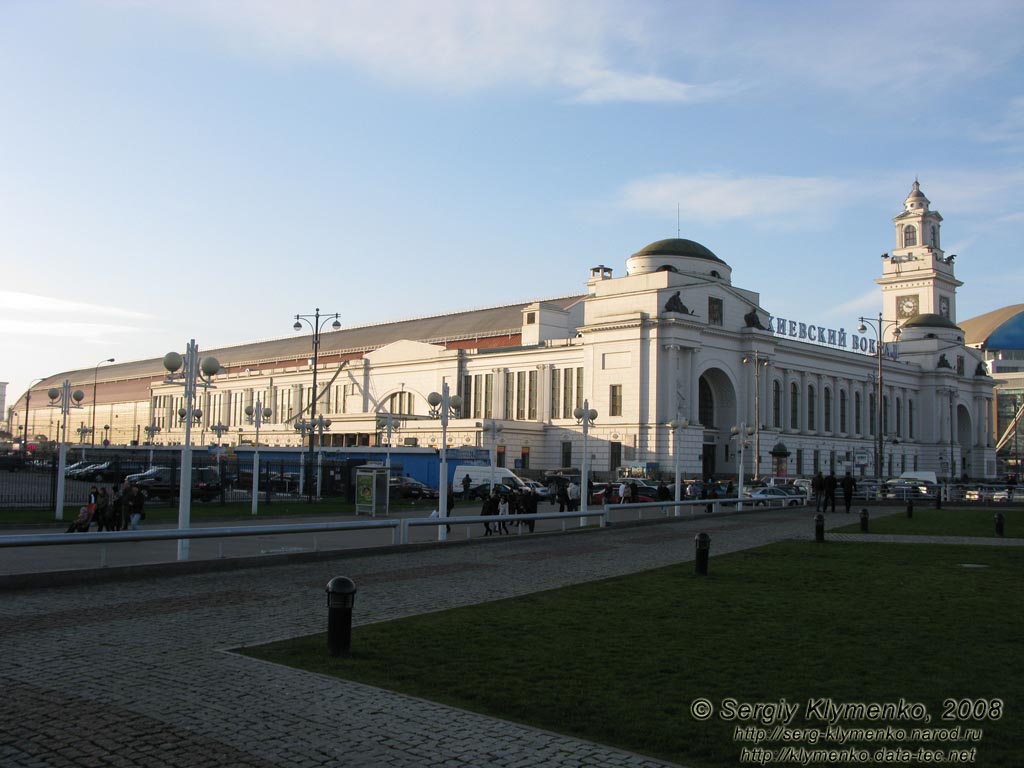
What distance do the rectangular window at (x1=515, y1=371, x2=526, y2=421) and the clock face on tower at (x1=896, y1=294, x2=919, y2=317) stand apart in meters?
63.5

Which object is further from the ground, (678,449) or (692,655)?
(678,449)

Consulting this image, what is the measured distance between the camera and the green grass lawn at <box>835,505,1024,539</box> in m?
31.3

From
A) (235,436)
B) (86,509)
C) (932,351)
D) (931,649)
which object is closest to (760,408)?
(932,351)

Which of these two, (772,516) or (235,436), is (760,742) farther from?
(235,436)

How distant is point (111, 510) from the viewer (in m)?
24.6

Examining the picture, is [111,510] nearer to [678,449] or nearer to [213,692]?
[213,692]

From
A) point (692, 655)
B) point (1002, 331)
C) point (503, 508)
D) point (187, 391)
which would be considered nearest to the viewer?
point (692, 655)

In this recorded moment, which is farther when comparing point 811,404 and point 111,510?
point 811,404

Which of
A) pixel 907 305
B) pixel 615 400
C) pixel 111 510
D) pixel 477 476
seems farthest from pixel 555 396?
pixel 111 510

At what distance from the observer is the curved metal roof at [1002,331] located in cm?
16962

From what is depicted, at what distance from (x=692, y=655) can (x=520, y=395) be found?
263 ft

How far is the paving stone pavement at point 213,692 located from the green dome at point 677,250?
68839 mm

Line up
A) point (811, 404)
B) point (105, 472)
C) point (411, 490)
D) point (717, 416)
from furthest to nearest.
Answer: point (811, 404) → point (717, 416) → point (105, 472) → point (411, 490)

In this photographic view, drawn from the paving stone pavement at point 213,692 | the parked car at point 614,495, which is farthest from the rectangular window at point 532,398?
the paving stone pavement at point 213,692
